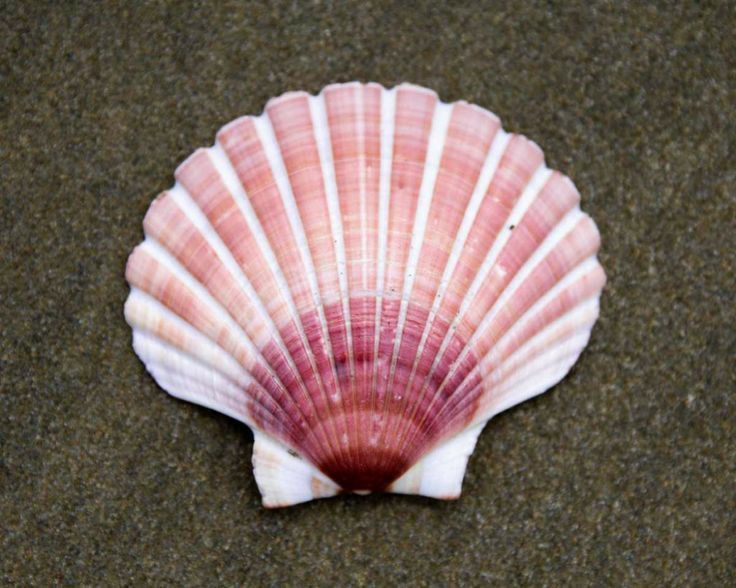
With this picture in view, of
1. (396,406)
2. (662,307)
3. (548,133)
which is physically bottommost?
(396,406)

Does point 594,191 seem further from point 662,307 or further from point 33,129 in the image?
point 33,129

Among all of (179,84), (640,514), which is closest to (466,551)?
(640,514)

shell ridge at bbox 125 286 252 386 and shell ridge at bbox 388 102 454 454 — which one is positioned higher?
shell ridge at bbox 388 102 454 454

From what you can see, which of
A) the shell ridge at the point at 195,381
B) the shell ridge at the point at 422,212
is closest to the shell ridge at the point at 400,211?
the shell ridge at the point at 422,212

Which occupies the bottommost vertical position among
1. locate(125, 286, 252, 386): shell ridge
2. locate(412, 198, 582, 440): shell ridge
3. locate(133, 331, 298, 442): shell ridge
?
locate(133, 331, 298, 442): shell ridge

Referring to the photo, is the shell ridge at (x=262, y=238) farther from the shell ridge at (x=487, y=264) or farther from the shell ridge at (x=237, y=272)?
the shell ridge at (x=487, y=264)

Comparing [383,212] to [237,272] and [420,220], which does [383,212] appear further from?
[237,272]

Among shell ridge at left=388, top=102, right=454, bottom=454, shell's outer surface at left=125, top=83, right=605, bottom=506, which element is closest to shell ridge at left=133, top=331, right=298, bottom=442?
shell's outer surface at left=125, top=83, right=605, bottom=506

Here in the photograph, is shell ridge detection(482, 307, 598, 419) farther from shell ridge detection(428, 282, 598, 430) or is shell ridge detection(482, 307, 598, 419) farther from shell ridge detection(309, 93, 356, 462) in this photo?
shell ridge detection(309, 93, 356, 462)

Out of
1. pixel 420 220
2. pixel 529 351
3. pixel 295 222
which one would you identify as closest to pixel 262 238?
pixel 295 222
